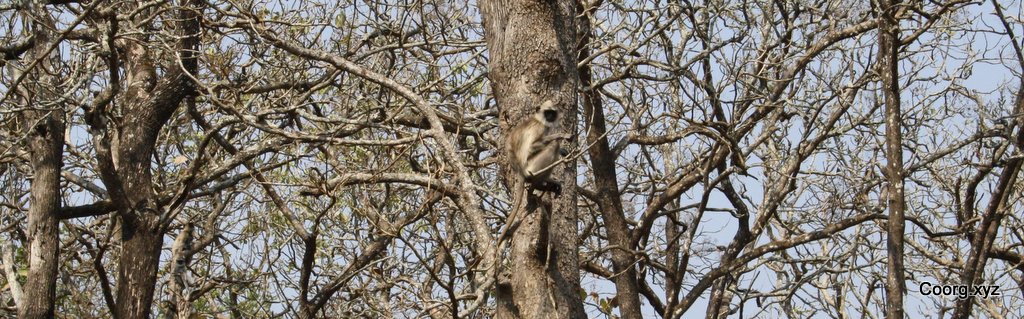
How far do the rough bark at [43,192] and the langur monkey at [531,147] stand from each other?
3367 millimetres

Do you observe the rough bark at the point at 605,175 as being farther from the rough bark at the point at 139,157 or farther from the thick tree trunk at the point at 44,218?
the thick tree trunk at the point at 44,218

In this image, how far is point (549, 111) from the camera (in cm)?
440

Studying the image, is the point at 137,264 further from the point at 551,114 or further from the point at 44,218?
the point at 551,114

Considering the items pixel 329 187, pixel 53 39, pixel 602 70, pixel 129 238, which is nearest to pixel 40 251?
pixel 129 238

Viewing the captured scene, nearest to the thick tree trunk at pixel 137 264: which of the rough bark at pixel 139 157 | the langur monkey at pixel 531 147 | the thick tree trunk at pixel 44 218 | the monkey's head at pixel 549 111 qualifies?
the rough bark at pixel 139 157

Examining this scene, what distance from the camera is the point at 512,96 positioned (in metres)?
4.48

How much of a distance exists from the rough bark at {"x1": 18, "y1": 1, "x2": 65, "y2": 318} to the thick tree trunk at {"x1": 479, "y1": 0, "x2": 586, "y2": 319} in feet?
10.7

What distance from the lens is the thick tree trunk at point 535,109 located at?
13.8 ft

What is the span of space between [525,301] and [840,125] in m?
4.96

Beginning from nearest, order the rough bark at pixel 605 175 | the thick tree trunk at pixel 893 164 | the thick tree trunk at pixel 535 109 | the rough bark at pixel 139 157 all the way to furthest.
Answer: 1. the thick tree trunk at pixel 535 109
2. the thick tree trunk at pixel 893 164
3. the rough bark at pixel 139 157
4. the rough bark at pixel 605 175

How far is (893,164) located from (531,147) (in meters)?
1.64

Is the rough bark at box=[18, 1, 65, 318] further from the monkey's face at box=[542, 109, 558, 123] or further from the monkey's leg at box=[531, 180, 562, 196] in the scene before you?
the monkey's leg at box=[531, 180, 562, 196]

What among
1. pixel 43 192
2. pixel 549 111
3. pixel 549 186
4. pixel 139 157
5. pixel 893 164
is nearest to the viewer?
pixel 549 186

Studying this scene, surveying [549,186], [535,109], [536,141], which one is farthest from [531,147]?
[549,186]
